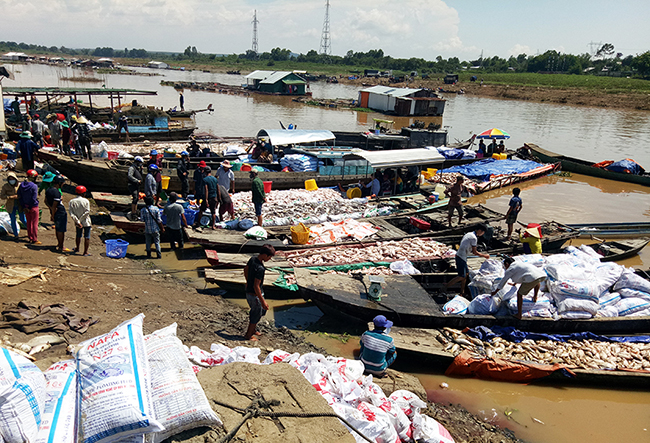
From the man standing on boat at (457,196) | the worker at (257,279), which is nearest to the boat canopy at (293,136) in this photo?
the man standing on boat at (457,196)

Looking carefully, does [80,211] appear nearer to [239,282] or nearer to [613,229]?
[239,282]

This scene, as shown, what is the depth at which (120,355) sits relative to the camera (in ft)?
12.0

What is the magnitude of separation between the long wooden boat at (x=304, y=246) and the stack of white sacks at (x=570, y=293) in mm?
2762

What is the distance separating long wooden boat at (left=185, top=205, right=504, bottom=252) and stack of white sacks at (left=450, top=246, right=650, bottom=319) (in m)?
2.76

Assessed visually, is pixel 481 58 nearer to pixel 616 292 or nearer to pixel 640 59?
pixel 640 59

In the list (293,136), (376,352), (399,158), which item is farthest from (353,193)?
(376,352)

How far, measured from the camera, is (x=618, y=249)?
38.7 feet

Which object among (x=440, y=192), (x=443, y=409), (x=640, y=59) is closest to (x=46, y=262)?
(x=443, y=409)

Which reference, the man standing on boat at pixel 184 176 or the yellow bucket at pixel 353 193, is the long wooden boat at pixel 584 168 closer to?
the yellow bucket at pixel 353 193

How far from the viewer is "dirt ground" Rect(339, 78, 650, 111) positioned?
51.2m

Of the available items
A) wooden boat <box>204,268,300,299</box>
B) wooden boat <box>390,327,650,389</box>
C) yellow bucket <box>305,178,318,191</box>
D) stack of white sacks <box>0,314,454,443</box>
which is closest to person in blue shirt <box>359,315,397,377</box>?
wooden boat <box>390,327,650,389</box>

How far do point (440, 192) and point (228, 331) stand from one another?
9.50 metres

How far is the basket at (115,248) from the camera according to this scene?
953cm

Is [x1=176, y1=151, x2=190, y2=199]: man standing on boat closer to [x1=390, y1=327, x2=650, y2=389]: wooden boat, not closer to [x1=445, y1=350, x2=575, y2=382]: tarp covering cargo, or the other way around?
[x1=390, y1=327, x2=650, y2=389]: wooden boat
